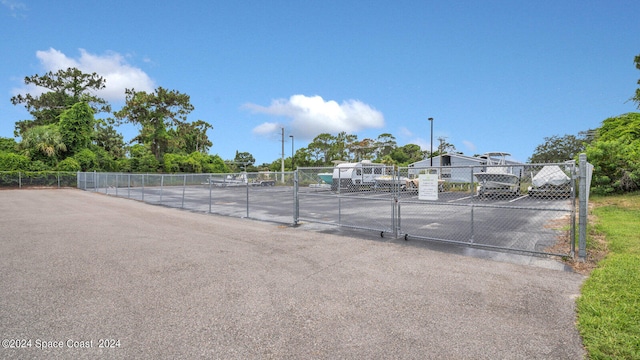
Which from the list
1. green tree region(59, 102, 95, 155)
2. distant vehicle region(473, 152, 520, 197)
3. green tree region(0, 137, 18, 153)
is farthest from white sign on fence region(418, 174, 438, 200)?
green tree region(0, 137, 18, 153)

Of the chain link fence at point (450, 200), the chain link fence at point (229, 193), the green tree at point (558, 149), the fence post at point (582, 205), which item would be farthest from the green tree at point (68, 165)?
the green tree at point (558, 149)

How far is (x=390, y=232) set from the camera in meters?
8.27

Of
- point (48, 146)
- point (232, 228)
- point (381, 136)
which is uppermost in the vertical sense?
point (381, 136)

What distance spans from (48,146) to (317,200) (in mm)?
34547

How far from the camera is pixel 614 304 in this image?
12.1 ft

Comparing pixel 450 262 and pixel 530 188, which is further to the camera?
pixel 530 188


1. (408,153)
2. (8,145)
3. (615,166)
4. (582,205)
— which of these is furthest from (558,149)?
(8,145)

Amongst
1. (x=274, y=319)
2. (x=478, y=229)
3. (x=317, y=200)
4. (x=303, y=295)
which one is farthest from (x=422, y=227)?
(x=317, y=200)

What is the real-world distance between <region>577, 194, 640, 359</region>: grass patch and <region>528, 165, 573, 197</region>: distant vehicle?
1.31m

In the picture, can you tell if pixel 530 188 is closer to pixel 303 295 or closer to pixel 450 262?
pixel 450 262

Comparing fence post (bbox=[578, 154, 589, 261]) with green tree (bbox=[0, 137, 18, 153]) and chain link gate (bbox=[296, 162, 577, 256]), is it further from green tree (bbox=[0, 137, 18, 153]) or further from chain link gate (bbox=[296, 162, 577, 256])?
green tree (bbox=[0, 137, 18, 153])

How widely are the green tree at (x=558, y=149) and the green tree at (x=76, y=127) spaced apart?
6544 cm

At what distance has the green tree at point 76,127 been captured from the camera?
37.2 m

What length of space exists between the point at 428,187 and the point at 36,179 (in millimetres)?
38488
